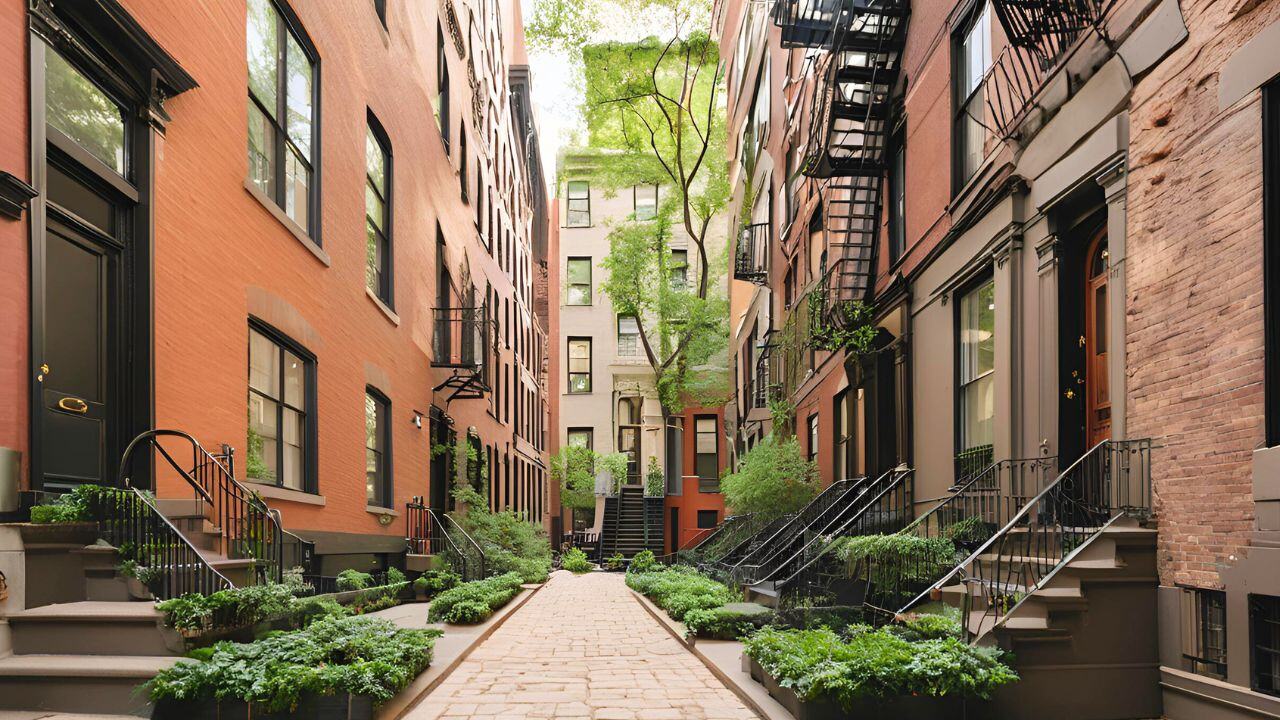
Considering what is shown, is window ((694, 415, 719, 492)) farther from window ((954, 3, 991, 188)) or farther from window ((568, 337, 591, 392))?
window ((954, 3, 991, 188))

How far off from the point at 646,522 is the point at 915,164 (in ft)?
77.0

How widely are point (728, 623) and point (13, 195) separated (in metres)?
7.91

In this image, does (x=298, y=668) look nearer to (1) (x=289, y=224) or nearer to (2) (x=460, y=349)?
(1) (x=289, y=224)

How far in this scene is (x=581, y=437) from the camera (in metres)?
40.9

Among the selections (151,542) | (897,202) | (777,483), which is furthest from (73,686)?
(777,483)

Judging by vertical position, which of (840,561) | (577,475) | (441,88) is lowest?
(577,475)

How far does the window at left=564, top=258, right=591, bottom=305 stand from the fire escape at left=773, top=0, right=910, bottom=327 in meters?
27.2

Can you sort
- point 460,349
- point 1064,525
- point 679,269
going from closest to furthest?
point 1064,525 < point 460,349 < point 679,269

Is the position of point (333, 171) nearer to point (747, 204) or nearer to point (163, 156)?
point (163, 156)

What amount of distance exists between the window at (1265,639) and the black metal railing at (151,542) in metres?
6.77

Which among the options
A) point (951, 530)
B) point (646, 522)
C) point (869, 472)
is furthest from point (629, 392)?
point (951, 530)

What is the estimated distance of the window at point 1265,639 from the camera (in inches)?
212

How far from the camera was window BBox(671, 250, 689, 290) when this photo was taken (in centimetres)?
3822

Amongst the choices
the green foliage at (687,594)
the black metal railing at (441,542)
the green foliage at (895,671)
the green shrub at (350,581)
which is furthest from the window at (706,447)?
the green foliage at (895,671)
